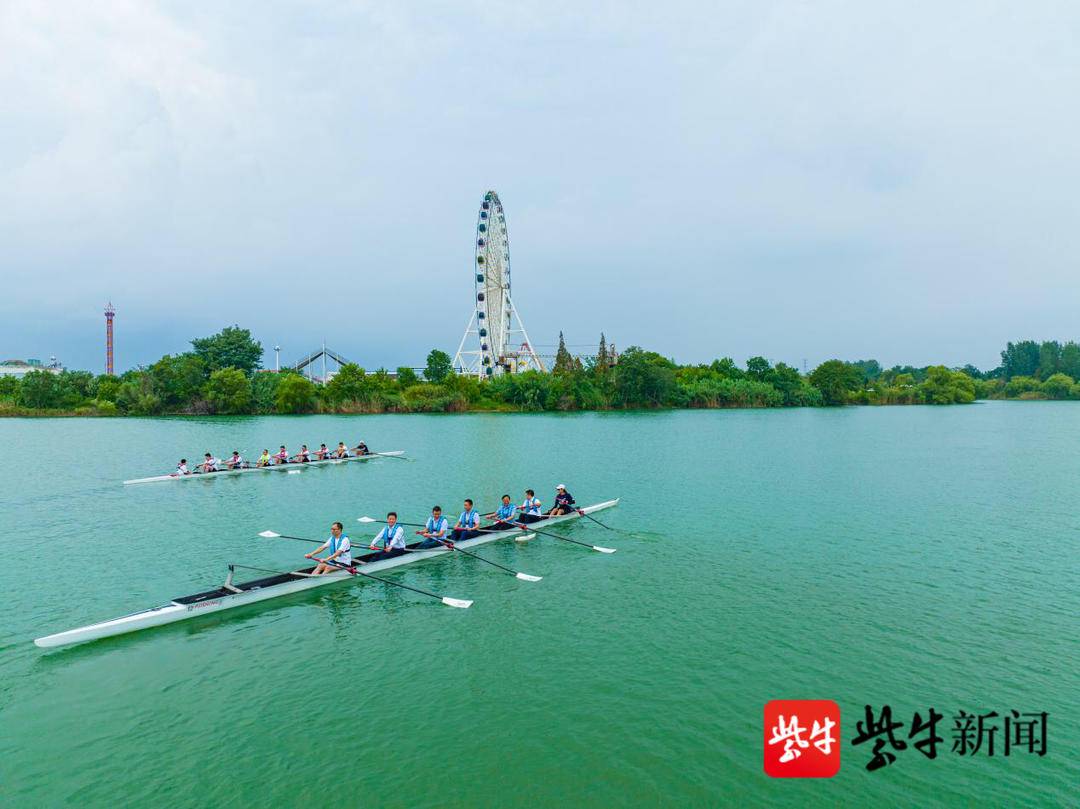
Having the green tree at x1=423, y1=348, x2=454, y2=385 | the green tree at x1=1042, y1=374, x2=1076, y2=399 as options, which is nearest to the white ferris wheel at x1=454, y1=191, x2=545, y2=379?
the green tree at x1=423, y1=348, x2=454, y2=385

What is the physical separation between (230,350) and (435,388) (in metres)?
27.1

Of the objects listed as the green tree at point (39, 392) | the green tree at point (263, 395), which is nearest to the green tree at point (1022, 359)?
the green tree at point (263, 395)

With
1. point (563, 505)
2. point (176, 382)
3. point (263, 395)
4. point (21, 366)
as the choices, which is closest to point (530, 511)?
point (563, 505)

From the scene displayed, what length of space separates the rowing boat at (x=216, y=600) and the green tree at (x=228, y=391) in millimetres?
67023

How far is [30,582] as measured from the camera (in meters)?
14.6

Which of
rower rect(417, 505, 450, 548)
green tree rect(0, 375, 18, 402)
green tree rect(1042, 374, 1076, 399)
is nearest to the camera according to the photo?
rower rect(417, 505, 450, 548)

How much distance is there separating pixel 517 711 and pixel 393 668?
96.6 inches

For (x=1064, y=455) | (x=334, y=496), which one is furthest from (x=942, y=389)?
(x=334, y=496)

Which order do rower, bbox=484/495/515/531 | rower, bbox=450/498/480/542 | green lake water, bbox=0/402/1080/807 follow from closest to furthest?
green lake water, bbox=0/402/1080/807
rower, bbox=450/498/480/542
rower, bbox=484/495/515/531

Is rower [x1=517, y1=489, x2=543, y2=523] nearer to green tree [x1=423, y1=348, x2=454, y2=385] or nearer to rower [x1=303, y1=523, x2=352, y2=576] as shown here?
rower [x1=303, y1=523, x2=352, y2=576]

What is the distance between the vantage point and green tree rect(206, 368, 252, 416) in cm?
7506

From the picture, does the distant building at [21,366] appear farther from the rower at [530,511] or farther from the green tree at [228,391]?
the rower at [530,511]

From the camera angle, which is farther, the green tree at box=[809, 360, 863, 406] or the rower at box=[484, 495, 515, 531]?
the green tree at box=[809, 360, 863, 406]

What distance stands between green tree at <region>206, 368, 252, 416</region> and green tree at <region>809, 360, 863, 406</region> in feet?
269
